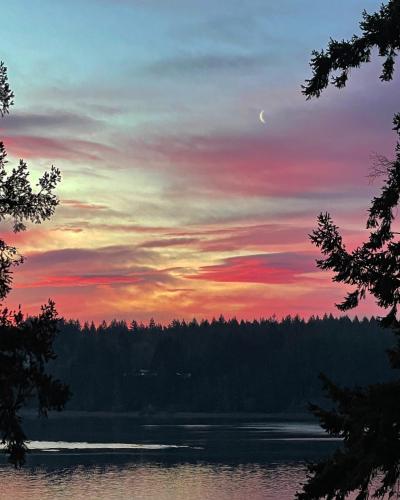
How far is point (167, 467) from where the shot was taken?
96.8 m

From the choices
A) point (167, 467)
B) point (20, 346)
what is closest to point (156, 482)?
point (167, 467)

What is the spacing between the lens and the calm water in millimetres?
77875

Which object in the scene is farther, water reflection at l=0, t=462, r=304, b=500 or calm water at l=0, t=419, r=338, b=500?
calm water at l=0, t=419, r=338, b=500

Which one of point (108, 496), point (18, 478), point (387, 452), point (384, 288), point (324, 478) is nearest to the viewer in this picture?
point (387, 452)

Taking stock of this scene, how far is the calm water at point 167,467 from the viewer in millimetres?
77875

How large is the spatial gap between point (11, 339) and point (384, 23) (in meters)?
7.90

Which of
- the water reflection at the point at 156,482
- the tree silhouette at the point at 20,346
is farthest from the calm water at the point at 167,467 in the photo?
the tree silhouette at the point at 20,346

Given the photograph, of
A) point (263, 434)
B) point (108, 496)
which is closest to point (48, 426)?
point (263, 434)

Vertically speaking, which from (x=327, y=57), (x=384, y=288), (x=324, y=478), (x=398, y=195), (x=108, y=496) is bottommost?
(x=108, y=496)

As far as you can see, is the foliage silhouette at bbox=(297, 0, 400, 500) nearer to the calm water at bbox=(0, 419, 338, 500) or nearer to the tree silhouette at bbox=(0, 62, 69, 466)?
the tree silhouette at bbox=(0, 62, 69, 466)

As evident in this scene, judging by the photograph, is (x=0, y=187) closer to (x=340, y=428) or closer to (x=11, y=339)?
(x=11, y=339)

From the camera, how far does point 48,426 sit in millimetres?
184125

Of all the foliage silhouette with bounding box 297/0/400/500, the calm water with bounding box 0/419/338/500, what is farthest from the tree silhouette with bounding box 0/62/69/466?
the calm water with bounding box 0/419/338/500

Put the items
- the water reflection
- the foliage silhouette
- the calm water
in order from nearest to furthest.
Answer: the foliage silhouette < the water reflection < the calm water
